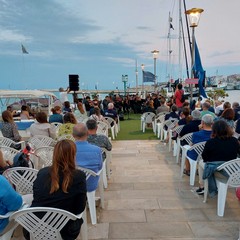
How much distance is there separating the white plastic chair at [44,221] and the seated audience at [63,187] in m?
0.09

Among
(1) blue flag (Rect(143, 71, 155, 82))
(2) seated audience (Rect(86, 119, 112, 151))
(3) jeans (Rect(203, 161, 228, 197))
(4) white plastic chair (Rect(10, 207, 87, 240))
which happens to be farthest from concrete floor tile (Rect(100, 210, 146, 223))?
(1) blue flag (Rect(143, 71, 155, 82))

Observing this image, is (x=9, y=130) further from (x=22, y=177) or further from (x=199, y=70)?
(x=199, y=70)

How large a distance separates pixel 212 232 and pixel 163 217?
23.3 inches

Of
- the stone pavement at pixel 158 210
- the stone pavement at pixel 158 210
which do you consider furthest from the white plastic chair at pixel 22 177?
the stone pavement at pixel 158 210

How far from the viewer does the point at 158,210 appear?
3426 millimetres

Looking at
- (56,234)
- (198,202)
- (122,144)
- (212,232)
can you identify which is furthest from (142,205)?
(122,144)

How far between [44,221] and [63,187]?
0.88 ft

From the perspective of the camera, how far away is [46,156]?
3846 millimetres

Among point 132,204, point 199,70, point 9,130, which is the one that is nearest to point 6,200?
point 132,204

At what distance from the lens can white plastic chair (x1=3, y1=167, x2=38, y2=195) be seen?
2648 millimetres

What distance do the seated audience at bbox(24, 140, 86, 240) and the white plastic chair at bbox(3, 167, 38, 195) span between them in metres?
0.65

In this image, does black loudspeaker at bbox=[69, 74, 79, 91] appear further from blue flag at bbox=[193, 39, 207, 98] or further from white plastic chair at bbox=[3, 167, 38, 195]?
white plastic chair at bbox=[3, 167, 38, 195]

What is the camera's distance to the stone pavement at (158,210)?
2.86 m

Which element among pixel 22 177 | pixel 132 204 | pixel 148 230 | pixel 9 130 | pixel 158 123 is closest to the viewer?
pixel 22 177
